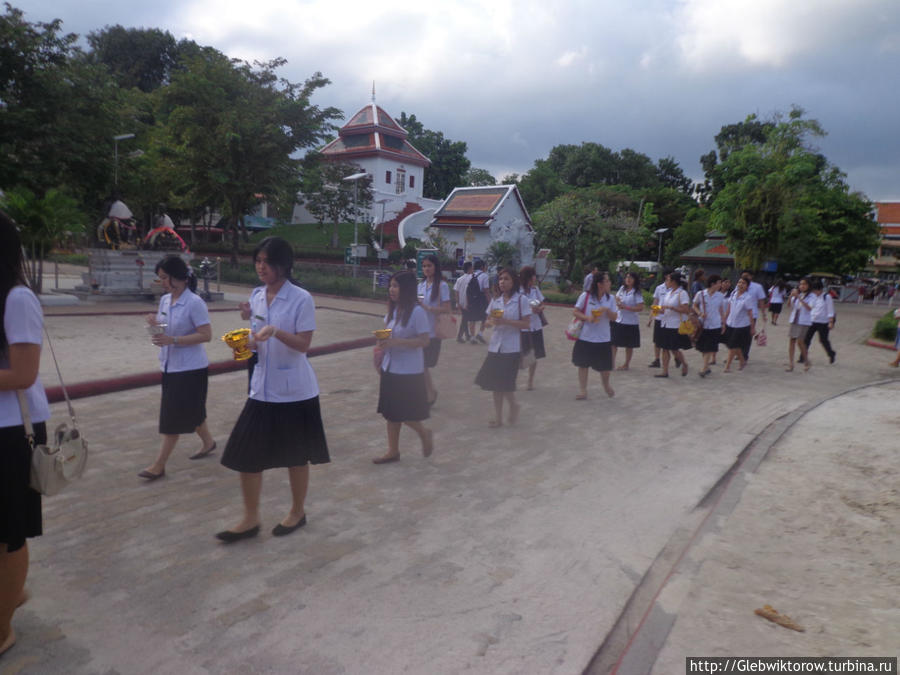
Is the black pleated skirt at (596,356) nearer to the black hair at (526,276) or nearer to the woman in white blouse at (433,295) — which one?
the black hair at (526,276)

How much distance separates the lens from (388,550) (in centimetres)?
375

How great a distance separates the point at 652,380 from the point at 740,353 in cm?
244

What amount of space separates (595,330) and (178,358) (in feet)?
17.1

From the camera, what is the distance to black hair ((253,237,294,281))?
3.57m

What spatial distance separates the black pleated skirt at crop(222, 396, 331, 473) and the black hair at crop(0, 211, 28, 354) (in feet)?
4.68

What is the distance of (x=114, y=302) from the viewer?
666 inches

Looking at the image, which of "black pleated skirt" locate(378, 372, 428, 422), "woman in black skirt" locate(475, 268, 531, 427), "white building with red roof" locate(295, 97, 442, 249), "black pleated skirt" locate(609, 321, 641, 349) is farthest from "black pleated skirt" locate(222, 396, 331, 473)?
"white building with red roof" locate(295, 97, 442, 249)

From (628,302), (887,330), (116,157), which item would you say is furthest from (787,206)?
(116,157)

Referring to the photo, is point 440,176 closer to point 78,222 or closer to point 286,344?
point 78,222

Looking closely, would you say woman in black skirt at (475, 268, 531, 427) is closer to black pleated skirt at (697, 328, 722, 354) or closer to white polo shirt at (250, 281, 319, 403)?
white polo shirt at (250, 281, 319, 403)

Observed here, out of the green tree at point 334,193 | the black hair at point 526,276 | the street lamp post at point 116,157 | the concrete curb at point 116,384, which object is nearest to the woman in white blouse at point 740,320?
the black hair at point 526,276

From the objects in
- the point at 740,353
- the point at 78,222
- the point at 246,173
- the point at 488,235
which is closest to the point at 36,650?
the point at 740,353

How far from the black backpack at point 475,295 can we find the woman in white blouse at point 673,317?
3.63 m

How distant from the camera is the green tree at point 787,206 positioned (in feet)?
103
